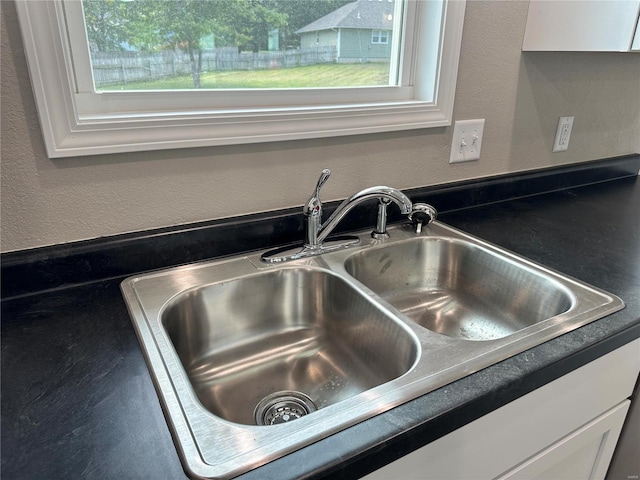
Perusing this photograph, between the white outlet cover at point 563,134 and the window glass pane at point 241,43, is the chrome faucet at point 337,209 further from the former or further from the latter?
the white outlet cover at point 563,134

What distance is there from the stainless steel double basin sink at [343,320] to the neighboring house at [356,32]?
1.55 feet

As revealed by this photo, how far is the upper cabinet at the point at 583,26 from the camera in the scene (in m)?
1.11

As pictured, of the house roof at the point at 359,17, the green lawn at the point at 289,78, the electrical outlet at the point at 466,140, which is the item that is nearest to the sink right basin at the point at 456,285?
the electrical outlet at the point at 466,140

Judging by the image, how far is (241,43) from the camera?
3.36 feet

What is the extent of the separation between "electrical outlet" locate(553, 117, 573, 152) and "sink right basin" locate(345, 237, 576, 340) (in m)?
0.67

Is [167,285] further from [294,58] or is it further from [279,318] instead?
[294,58]

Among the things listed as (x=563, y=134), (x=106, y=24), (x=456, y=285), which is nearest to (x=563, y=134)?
(x=563, y=134)

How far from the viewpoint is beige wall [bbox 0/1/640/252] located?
82cm

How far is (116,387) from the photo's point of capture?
635 millimetres

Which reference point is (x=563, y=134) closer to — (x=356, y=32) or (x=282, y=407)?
(x=356, y=32)

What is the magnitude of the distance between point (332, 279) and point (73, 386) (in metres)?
0.52

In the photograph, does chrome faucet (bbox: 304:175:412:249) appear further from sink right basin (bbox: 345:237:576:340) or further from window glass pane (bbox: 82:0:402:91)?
window glass pane (bbox: 82:0:402:91)

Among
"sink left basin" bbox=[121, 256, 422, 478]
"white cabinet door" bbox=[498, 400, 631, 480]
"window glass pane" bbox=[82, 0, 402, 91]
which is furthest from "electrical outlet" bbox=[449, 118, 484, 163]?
"white cabinet door" bbox=[498, 400, 631, 480]

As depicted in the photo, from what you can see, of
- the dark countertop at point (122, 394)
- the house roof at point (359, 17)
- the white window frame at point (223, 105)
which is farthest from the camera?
the house roof at point (359, 17)
